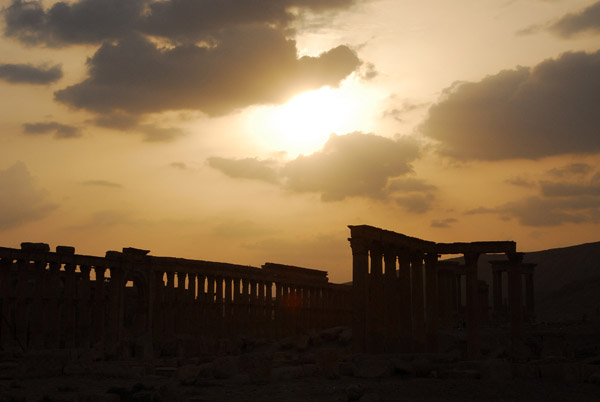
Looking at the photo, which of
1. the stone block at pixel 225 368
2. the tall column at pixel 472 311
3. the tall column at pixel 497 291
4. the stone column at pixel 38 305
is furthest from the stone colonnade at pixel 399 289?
the tall column at pixel 497 291

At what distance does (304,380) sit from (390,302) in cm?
1432

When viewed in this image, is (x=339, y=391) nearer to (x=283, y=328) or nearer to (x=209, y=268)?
(x=209, y=268)

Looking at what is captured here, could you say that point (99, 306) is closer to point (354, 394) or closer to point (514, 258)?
point (514, 258)

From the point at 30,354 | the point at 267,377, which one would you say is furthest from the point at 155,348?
the point at 267,377

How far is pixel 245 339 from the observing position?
52.4 metres

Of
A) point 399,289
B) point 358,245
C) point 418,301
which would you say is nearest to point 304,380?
point 358,245

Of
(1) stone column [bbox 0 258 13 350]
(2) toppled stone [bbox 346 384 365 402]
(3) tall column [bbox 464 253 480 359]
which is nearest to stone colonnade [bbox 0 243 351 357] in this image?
(1) stone column [bbox 0 258 13 350]

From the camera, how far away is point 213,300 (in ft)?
180

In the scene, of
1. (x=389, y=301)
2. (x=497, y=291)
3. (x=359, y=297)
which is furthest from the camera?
(x=497, y=291)

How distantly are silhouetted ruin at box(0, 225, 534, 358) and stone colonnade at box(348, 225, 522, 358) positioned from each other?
52mm

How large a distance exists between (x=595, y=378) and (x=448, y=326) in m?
36.4

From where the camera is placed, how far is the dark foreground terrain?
67.2ft

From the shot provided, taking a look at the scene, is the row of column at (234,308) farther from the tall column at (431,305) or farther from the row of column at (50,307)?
the tall column at (431,305)

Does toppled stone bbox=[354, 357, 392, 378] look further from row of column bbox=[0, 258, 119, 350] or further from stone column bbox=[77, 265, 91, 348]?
stone column bbox=[77, 265, 91, 348]
